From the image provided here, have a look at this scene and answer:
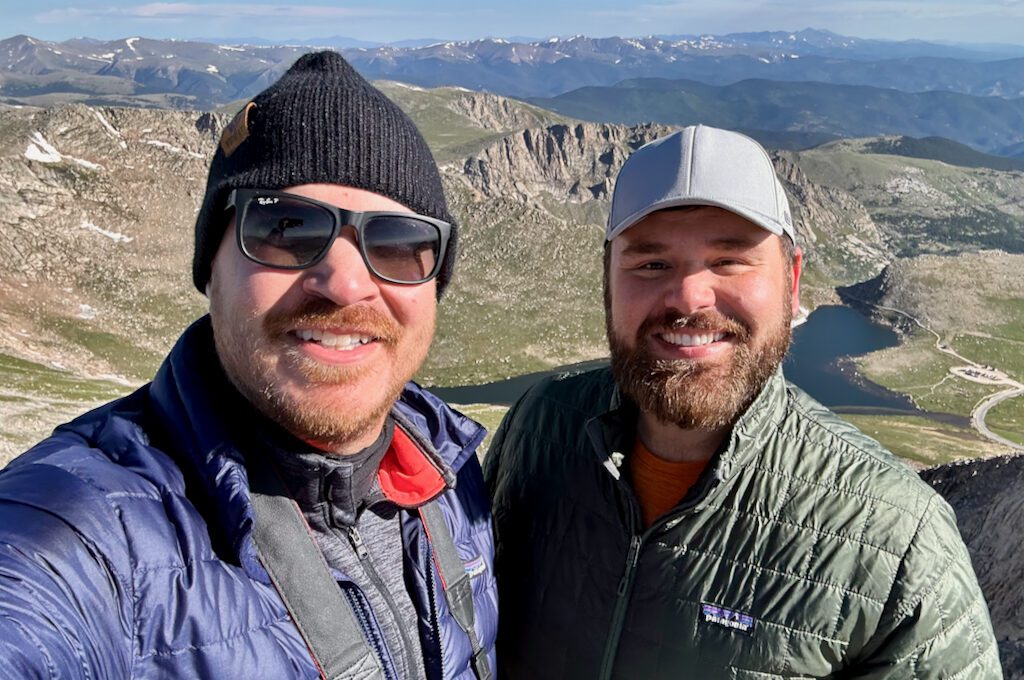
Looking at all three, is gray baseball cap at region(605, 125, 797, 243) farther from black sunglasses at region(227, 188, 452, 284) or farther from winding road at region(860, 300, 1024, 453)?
winding road at region(860, 300, 1024, 453)

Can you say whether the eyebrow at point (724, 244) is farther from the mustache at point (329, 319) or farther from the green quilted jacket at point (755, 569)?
the mustache at point (329, 319)

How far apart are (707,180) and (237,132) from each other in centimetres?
400

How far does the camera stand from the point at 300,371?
4797mm

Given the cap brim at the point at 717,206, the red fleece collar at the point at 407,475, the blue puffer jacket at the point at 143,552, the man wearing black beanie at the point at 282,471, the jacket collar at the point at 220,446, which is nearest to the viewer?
the blue puffer jacket at the point at 143,552

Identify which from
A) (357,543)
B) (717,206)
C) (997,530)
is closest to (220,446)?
(357,543)

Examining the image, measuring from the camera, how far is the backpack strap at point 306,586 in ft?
14.0

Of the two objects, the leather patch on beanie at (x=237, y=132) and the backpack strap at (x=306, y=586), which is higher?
the leather patch on beanie at (x=237, y=132)

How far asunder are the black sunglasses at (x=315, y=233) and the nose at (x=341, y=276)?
2.0 inches

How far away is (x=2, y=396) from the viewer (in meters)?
55.7

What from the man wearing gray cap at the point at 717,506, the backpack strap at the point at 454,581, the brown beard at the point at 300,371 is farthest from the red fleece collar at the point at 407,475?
the man wearing gray cap at the point at 717,506

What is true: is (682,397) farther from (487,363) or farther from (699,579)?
(487,363)

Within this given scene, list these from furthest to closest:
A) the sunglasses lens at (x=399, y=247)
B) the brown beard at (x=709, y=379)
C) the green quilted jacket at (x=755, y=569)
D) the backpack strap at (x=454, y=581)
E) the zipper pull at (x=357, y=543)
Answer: the brown beard at (x=709, y=379)
the backpack strap at (x=454, y=581)
the sunglasses lens at (x=399, y=247)
the green quilted jacket at (x=755, y=569)
the zipper pull at (x=357, y=543)

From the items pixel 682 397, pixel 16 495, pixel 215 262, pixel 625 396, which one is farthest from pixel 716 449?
pixel 16 495

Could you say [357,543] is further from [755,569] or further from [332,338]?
[755,569]
